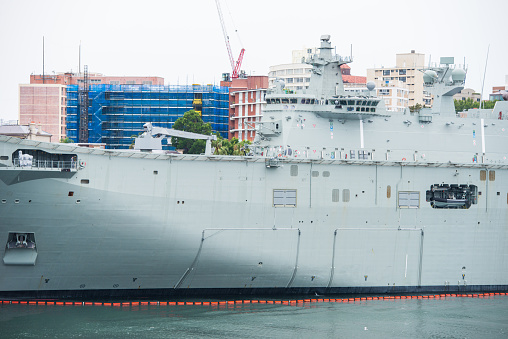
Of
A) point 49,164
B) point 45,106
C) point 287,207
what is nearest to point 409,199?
point 287,207

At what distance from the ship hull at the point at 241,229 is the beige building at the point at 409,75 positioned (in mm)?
68851

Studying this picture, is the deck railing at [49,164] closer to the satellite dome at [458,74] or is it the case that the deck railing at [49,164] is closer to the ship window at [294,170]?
the ship window at [294,170]

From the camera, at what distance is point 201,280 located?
32.8 metres

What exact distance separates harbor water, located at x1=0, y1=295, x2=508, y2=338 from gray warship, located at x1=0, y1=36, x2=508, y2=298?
47.4 inches

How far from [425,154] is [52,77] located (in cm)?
5680

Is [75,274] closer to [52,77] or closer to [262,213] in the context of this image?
[262,213]

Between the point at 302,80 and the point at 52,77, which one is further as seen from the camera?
the point at 302,80

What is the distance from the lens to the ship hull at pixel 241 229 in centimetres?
3077

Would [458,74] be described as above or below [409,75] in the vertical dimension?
below

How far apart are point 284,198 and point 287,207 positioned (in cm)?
42

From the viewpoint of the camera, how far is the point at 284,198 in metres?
33.9

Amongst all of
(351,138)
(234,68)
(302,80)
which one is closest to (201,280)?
(351,138)

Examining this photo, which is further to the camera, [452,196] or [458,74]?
[458,74]

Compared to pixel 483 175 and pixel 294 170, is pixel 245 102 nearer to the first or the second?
pixel 483 175
